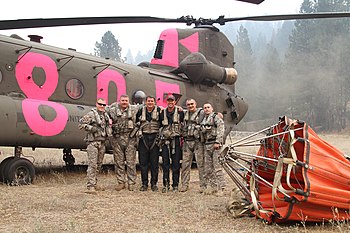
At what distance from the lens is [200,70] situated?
36.7 feet

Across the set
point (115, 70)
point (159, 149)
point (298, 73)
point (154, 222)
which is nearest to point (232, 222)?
point (154, 222)

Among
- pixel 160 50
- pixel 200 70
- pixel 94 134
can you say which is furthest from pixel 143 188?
pixel 160 50

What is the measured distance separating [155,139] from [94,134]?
3.67 ft

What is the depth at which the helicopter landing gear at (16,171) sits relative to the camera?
→ 732 centimetres

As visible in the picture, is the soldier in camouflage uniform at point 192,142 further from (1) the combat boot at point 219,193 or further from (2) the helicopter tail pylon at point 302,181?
(2) the helicopter tail pylon at point 302,181

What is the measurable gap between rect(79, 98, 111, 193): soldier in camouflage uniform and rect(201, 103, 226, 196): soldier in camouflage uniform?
180cm

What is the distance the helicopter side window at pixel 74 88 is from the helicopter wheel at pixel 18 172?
191 cm

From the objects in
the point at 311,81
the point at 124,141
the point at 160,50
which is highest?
the point at 311,81

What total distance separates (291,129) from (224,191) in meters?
2.82

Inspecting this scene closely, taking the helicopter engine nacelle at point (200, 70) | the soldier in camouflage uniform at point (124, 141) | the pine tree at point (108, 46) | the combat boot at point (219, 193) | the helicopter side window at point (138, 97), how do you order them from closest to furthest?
the combat boot at point (219, 193) → the soldier in camouflage uniform at point (124, 141) → the helicopter side window at point (138, 97) → the helicopter engine nacelle at point (200, 70) → the pine tree at point (108, 46)

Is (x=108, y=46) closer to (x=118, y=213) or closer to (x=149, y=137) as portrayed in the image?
(x=149, y=137)

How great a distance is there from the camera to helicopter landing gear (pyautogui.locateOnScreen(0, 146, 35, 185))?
7324 mm

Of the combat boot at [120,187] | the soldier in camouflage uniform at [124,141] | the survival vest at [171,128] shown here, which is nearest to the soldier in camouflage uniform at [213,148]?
the survival vest at [171,128]

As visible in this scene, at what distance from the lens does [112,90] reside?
9672 millimetres
